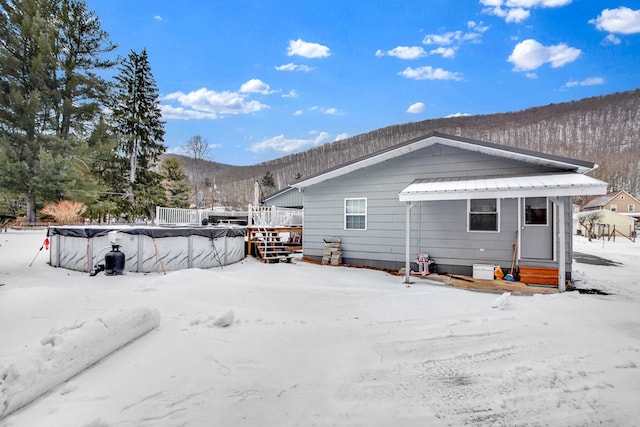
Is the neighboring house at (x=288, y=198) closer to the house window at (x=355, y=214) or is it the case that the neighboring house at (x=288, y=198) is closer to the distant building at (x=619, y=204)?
the house window at (x=355, y=214)

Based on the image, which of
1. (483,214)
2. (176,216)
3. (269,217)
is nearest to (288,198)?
(176,216)

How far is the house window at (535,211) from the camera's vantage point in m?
7.38

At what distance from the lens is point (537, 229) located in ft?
24.3

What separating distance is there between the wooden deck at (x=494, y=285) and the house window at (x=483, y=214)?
132 centimetres

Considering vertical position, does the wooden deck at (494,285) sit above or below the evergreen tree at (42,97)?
below

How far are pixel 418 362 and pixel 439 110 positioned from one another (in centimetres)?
5970

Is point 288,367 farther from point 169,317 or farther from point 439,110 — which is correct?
point 439,110

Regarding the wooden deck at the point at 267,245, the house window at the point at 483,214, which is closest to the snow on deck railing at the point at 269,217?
the wooden deck at the point at 267,245

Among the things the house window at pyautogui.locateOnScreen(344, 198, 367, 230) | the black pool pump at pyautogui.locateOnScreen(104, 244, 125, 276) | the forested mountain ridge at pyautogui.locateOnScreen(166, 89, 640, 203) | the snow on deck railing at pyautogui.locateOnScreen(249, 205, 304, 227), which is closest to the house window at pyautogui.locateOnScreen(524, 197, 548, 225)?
the house window at pyautogui.locateOnScreen(344, 198, 367, 230)

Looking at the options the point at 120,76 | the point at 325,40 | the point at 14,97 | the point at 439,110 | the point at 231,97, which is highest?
the point at 231,97

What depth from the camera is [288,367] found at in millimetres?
2969

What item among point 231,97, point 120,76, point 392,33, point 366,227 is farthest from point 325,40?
point 231,97

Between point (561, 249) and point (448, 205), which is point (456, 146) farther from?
point (561, 249)

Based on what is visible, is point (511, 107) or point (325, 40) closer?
point (325, 40)
